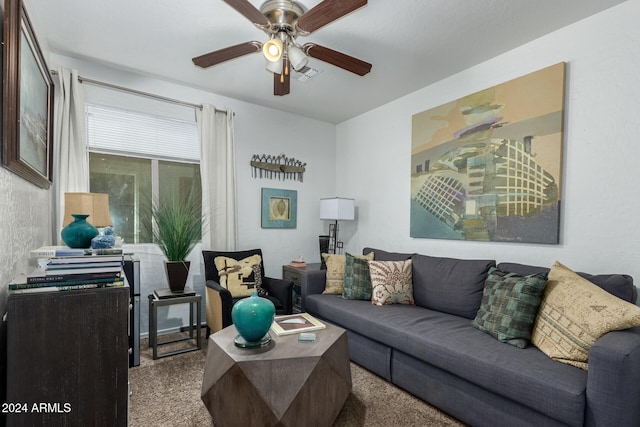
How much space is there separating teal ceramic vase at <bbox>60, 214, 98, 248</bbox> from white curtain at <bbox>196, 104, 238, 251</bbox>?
167cm

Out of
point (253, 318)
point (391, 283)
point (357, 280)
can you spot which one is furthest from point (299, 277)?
point (253, 318)

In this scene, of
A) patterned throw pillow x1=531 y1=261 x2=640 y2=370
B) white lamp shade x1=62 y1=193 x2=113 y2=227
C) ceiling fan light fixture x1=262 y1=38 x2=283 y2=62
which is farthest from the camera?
white lamp shade x1=62 y1=193 x2=113 y2=227

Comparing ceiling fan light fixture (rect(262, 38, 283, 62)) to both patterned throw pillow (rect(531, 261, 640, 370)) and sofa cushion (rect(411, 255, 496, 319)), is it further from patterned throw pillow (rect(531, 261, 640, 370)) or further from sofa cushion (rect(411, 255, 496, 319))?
patterned throw pillow (rect(531, 261, 640, 370))

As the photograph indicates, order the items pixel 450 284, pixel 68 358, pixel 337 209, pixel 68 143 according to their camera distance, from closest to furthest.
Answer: pixel 68 358, pixel 450 284, pixel 68 143, pixel 337 209

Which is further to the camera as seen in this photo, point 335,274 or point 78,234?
point 335,274

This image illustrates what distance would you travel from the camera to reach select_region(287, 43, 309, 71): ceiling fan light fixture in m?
2.00

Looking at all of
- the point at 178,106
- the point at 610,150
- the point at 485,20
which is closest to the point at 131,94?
the point at 178,106

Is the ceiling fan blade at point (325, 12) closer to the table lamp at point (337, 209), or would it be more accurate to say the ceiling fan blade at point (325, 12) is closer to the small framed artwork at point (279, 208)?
the table lamp at point (337, 209)

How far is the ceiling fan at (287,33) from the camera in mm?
1686

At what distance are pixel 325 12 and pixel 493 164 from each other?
187 cm

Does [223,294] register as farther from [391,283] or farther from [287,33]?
[287,33]

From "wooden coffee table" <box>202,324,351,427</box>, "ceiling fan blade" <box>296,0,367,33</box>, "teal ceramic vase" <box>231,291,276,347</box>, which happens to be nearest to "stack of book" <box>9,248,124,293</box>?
"teal ceramic vase" <box>231,291,276,347</box>

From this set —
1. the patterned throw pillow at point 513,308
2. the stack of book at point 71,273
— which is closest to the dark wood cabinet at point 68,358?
the stack of book at point 71,273

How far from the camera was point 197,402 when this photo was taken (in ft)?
6.68
